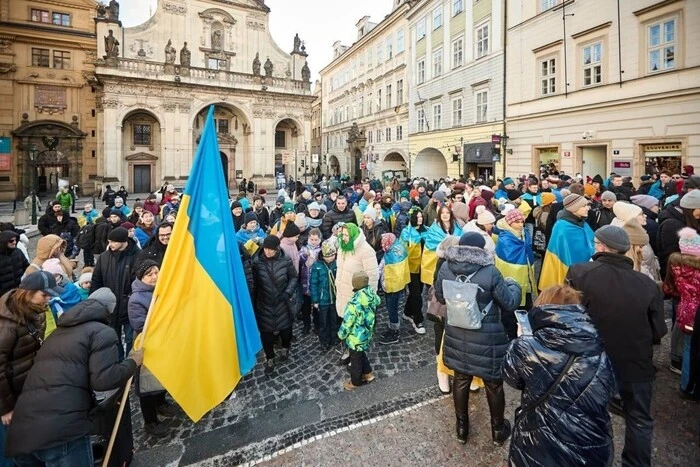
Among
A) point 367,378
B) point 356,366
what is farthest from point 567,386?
point 367,378

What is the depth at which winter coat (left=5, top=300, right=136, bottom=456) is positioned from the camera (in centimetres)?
251

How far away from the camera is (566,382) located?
228cm

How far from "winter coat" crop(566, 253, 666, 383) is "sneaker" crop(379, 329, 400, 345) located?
3324mm

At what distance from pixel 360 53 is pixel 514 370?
142ft

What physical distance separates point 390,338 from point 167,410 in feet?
10.7

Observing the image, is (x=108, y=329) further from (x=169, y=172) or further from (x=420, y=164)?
(x=169, y=172)

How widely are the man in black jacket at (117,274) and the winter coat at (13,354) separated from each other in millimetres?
2028

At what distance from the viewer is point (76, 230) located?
936 cm

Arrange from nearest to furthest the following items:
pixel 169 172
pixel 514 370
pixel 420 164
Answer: pixel 514 370 < pixel 420 164 < pixel 169 172

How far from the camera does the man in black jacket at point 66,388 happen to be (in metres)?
2.51

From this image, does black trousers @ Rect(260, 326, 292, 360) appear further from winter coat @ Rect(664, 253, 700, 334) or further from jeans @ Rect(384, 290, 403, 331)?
winter coat @ Rect(664, 253, 700, 334)

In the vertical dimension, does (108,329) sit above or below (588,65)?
below

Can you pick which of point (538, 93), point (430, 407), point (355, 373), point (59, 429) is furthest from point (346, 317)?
point (538, 93)

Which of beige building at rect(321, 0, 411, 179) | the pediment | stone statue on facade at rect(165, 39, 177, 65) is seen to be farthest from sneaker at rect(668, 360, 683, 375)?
stone statue on facade at rect(165, 39, 177, 65)
